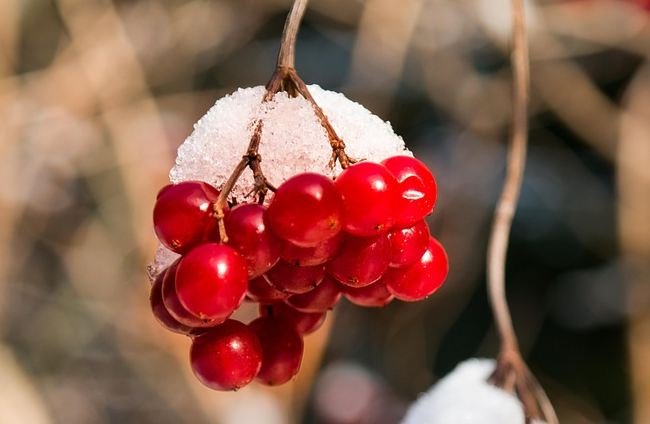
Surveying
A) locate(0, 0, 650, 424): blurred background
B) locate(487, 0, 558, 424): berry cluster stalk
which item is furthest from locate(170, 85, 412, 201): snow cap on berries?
locate(0, 0, 650, 424): blurred background

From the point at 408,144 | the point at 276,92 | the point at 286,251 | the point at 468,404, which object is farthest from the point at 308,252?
the point at 408,144

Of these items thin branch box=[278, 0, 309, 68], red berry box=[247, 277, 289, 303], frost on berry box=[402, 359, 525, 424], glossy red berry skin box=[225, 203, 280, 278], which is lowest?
frost on berry box=[402, 359, 525, 424]

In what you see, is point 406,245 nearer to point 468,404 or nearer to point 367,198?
point 367,198

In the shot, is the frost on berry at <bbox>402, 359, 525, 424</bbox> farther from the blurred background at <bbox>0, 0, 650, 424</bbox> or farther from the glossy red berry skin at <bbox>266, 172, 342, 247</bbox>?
the blurred background at <bbox>0, 0, 650, 424</bbox>

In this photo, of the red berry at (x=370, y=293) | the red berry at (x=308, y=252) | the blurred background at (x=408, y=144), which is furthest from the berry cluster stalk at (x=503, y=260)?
the blurred background at (x=408, y=144)

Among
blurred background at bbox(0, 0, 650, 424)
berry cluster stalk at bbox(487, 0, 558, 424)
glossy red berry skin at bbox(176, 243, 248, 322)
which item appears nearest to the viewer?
glossy red berry skin at bbox(176, 243, 248, 322)

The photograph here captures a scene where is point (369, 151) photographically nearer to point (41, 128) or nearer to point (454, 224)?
point (41, 128)

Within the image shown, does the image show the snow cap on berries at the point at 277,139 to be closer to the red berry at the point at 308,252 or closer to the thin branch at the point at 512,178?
the red berry at the point at 308,252
